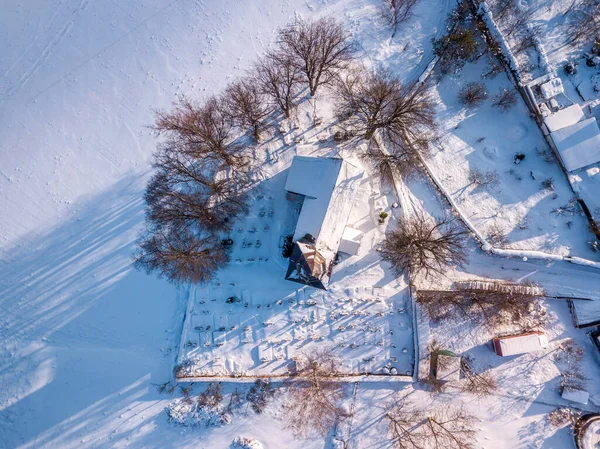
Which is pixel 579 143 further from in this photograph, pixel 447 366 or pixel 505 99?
pixel 447 366

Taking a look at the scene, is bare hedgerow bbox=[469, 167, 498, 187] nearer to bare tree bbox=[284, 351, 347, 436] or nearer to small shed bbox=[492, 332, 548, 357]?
small shed bbox=[492, 332, 548, 357]

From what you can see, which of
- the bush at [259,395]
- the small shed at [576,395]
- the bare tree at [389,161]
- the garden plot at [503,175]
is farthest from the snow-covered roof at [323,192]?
the small shed at [576,395]

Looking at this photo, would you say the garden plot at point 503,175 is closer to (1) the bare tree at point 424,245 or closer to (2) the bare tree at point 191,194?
(1) the bare tree at point 424,245

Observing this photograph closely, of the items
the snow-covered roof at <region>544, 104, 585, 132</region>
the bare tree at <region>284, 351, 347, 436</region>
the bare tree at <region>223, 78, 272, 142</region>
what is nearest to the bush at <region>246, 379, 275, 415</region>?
the bare tree at <region>284, 351, 347, 436</region>

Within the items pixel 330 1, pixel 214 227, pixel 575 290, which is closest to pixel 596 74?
pixel 575 290


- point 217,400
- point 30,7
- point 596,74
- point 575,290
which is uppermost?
point 30,7

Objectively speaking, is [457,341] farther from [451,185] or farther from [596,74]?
[596,74]

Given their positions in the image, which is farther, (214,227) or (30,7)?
(30,7)

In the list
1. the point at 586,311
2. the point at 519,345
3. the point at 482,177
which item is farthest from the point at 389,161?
the point at 586,311
